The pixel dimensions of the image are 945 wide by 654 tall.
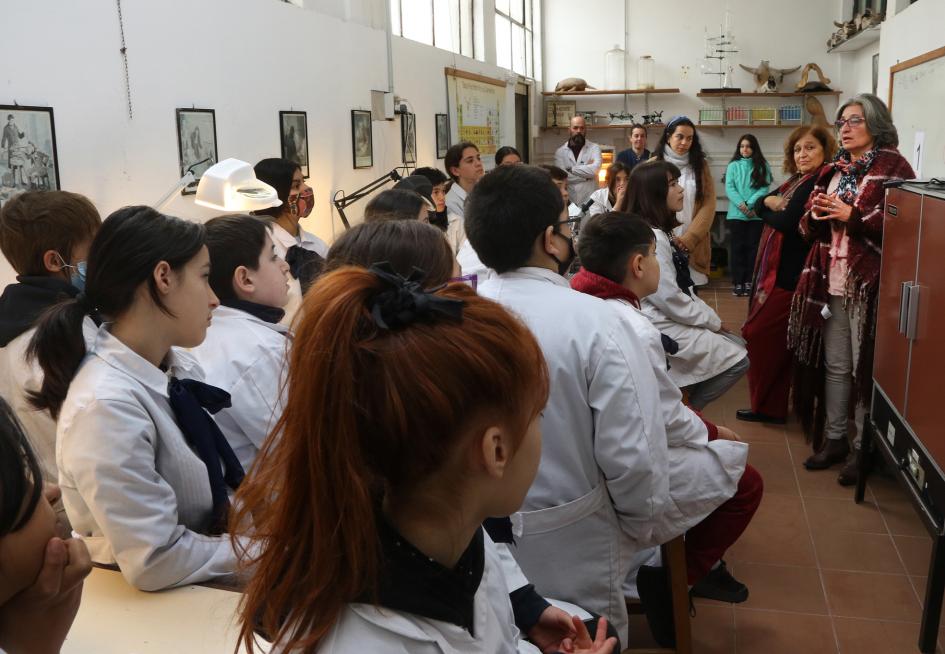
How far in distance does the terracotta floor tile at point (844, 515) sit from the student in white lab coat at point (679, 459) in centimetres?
73

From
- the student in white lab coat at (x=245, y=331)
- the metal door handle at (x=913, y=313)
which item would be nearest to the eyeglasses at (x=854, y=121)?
the metal door handle at (x=913, y=313)

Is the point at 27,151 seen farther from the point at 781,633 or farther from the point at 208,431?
the point at 781,633

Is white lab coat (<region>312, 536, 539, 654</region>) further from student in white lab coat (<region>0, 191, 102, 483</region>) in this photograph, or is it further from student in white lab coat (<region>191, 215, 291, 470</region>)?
student in white lab coat (<region>0, 191, 102, 483</region>)

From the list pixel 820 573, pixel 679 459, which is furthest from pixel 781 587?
pixel 679 459

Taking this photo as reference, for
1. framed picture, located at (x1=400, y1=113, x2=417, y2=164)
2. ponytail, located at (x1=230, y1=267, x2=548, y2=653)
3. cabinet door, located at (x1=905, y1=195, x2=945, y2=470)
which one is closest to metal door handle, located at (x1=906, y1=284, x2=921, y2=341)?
cabinet door, located at (x1=905, y1=195, x2=945, y2=470)

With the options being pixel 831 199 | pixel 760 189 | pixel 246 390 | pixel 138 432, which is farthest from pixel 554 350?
pixel 760 189

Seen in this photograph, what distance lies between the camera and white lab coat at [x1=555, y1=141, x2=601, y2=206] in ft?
30.7

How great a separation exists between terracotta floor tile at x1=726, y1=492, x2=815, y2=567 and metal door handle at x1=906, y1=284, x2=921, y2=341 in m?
0.99

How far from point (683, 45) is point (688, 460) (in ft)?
33.3

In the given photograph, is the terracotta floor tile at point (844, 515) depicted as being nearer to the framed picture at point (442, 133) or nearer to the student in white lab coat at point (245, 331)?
the student in white lab coat at point (245, 331)

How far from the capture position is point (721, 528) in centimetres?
253

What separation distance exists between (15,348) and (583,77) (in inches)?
412

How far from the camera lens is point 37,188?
2.81 m

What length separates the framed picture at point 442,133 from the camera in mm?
7473
